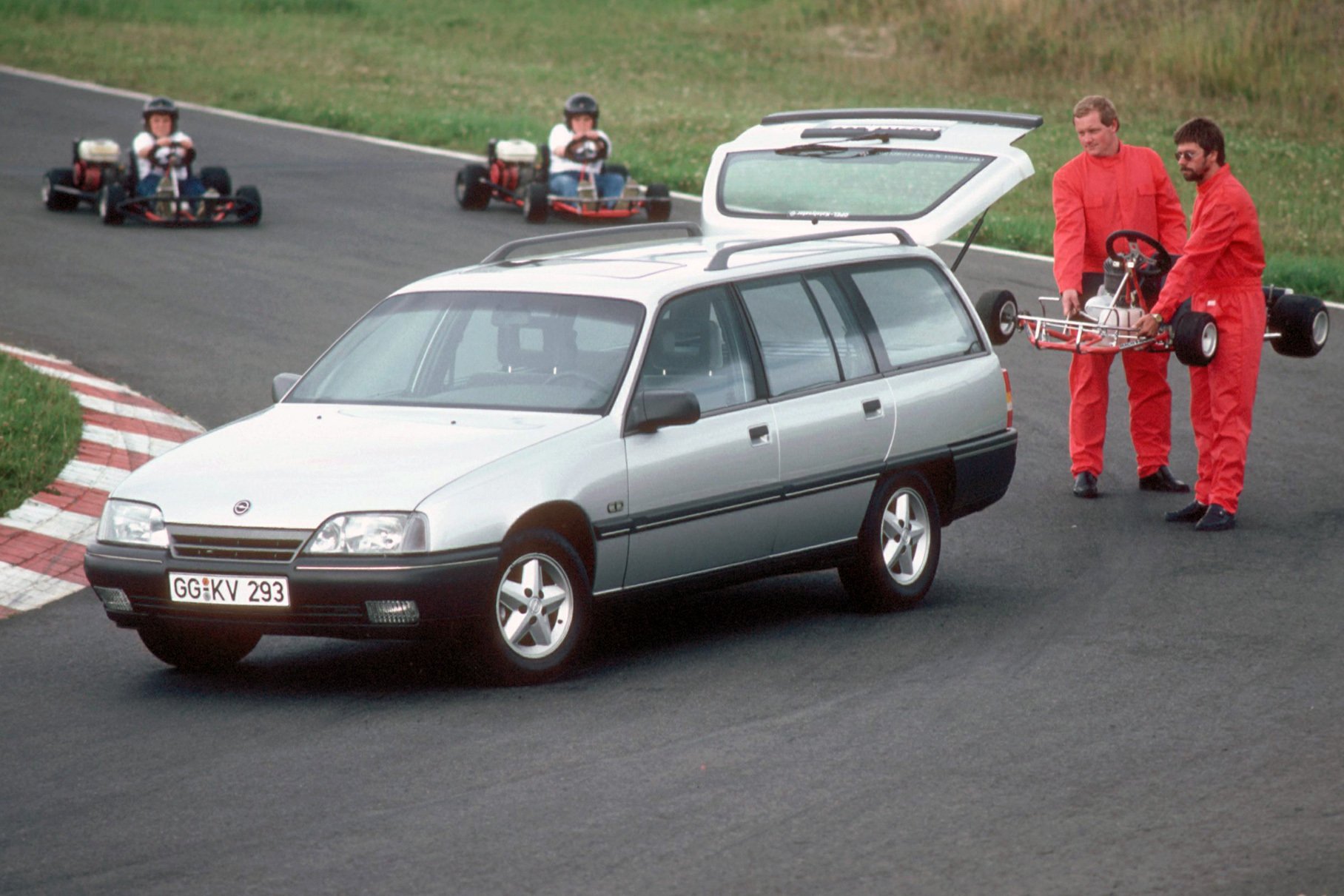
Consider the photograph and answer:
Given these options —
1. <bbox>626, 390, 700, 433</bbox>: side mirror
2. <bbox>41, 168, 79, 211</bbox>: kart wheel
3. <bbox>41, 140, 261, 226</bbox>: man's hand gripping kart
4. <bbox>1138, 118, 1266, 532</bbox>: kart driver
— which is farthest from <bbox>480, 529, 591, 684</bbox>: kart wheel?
<bbox>41, 168, 79, 211</bbox>: kart wheel

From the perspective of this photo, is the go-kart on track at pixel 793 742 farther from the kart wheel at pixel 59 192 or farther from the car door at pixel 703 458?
the kart wheel at pixel 59 192

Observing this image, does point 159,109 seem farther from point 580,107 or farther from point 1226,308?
point 1226,308

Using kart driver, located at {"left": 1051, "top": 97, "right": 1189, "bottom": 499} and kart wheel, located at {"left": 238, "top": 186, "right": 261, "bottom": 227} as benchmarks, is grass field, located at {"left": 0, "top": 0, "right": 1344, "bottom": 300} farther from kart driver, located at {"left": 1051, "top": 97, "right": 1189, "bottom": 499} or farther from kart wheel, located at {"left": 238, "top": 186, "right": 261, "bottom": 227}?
kart driver, located at {"left": 1051, "top": 97, "right": 1189, "bottom": 499}

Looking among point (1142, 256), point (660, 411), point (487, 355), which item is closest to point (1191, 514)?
point (1142, 256)

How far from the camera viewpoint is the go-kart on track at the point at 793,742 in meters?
5.64

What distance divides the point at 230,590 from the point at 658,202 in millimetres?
15013

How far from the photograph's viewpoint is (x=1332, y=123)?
3166cm

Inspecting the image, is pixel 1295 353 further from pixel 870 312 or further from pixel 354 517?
pixel 354 517

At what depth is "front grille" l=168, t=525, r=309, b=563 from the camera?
7.29 meters

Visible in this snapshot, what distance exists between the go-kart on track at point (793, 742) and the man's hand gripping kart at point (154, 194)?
11917mm

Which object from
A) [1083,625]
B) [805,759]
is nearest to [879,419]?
[1083,625]

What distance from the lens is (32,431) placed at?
11750mm

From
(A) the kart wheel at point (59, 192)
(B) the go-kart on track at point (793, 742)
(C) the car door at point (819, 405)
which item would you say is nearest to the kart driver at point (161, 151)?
(A) the kart wheel at point (59, 192)

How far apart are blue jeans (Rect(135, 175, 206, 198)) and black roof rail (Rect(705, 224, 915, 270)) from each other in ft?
41.8
